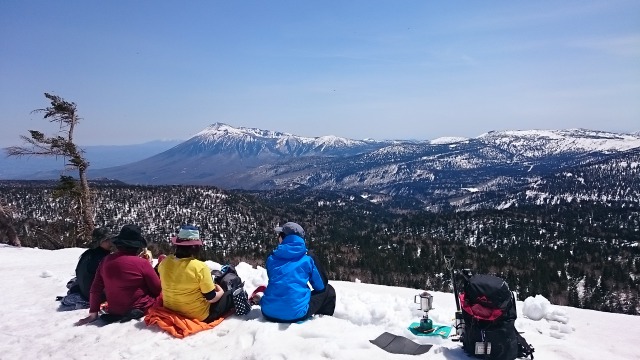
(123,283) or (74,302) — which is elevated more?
(123,283)

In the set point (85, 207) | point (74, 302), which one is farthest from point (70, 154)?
point (74, 302)

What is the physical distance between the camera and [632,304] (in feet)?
318

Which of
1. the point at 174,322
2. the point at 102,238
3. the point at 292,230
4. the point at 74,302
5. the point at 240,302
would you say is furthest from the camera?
the point at 74,302

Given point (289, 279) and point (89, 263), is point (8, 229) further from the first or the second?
point (289, 279)

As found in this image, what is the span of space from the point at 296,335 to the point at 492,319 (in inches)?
145

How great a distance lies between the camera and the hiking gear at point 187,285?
27.7 ft

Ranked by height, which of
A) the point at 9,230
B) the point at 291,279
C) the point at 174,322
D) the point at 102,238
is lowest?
the point at 9,230

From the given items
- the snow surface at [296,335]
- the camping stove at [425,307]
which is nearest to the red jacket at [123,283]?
the snow surface at [296,335]

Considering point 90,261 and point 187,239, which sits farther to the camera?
point 90,261

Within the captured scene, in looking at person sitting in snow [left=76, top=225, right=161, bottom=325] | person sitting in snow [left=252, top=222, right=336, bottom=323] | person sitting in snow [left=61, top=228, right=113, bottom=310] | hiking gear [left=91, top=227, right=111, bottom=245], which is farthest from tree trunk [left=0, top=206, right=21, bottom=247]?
person sitting in snow [left=252, top=222, right=336, bottom=323]

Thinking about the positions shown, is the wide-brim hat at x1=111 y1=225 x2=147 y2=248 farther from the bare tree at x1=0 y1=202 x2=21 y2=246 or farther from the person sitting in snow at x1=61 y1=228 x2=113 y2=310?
the bare tree at x1=0 y1=202 x2=21 y2=246

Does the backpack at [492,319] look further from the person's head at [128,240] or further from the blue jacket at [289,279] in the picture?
the person's head at [128,240]

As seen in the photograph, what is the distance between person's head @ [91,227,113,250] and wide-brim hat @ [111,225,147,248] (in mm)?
1291

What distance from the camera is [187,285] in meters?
8.45
